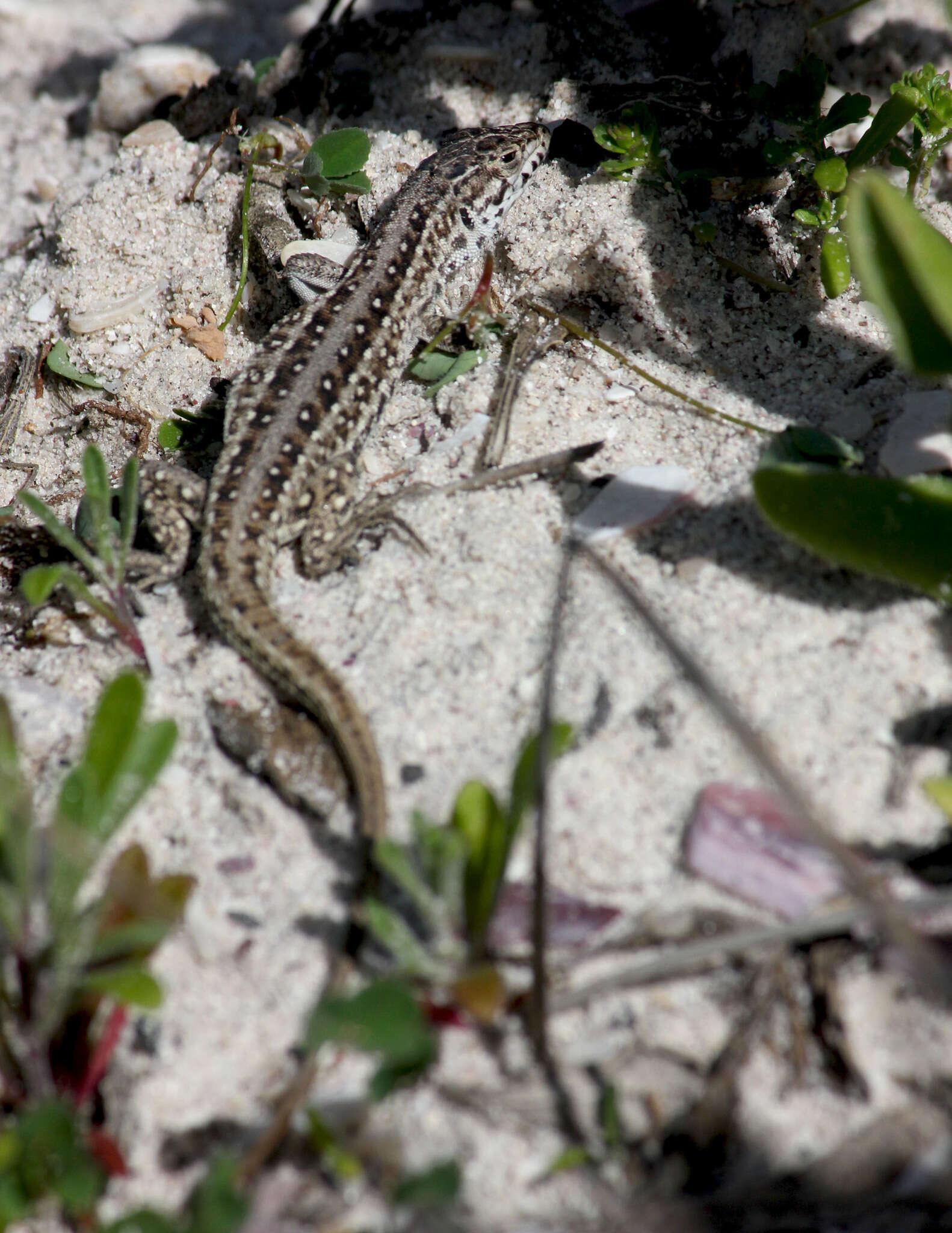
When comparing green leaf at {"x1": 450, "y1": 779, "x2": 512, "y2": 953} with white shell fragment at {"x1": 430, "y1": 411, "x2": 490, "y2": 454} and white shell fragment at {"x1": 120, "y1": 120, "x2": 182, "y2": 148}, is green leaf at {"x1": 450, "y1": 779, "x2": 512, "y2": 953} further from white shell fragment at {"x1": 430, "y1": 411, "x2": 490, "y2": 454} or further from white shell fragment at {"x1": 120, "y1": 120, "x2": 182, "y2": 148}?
white shell fragment at {"x1": 120, "y1": 120, "x2": 182, "y2": 148}

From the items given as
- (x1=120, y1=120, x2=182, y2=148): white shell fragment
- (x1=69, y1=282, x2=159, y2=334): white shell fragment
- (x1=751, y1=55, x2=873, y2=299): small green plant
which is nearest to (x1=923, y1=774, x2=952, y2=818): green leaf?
(x1=751, y1=55, x2=873, y2=299): small green plant

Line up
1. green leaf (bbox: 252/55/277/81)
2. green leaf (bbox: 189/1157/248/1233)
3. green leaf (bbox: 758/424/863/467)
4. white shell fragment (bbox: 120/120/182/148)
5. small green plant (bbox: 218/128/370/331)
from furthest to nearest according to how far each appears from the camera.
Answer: green leaf (bbox: 252/55/277/81), white shell fragment (bbox: 120/120/182/148), small green plant (bbox: 218/128/370/331), green leaf (bbox: 758/424/863/467), green leaf (bbox: 189/1157/248/1233)

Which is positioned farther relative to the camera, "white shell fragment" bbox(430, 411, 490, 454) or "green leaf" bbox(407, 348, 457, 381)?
"green leaf" bbox(407, 348, 457, 381)

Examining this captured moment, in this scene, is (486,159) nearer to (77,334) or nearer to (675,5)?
(675,5)

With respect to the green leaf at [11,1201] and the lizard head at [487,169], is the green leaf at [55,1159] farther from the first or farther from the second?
the lizard head at [487,169]

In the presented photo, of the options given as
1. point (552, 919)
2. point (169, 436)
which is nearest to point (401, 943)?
point (552, 919)
